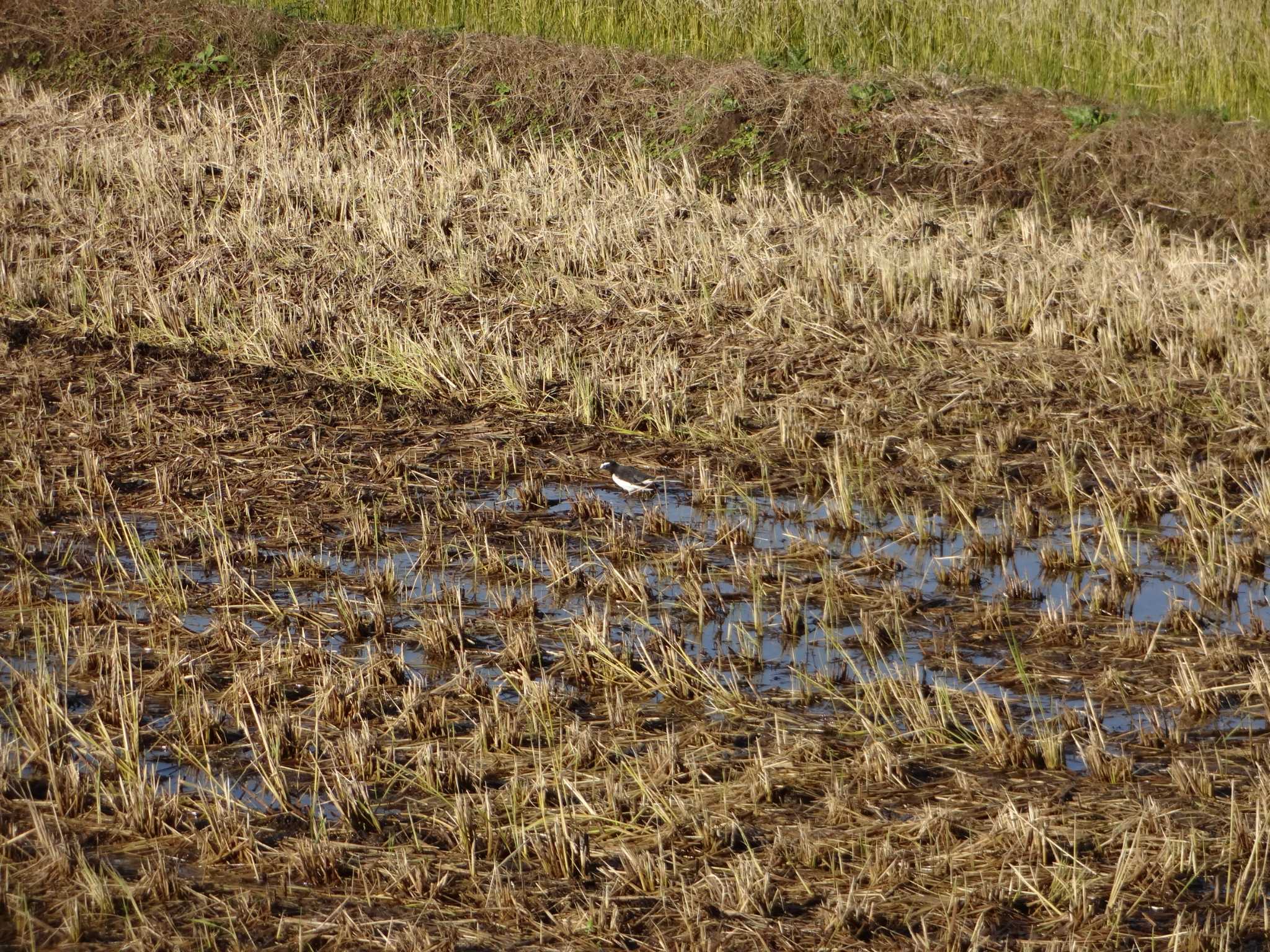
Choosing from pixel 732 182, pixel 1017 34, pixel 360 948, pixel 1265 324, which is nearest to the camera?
pixel 360 948

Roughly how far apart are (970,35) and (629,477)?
24.0 feet

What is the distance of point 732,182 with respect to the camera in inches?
439

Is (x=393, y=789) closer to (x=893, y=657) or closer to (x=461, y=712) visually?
(x=461, y=712)

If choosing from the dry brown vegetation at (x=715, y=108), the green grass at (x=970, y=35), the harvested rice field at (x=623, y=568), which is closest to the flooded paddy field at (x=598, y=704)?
the harvested rice field at (x=623, y=568)

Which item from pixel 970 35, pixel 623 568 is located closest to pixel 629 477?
pixel 623 568

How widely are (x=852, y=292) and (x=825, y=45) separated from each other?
498 centimetres

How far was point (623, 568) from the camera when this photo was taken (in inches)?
219

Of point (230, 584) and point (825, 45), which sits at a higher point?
point (825, 45)

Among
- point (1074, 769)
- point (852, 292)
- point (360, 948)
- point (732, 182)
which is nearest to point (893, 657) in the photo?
point (1074, 769)

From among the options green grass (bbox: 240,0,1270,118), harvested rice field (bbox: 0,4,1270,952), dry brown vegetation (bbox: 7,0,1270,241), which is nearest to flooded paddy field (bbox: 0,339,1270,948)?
harvested rice field (bbox: 0,4,1270,952)

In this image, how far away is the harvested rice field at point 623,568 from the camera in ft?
11.7

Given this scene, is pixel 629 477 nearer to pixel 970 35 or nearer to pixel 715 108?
pixel 715 108

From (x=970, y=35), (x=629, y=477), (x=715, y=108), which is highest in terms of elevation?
(x=970, y=35)

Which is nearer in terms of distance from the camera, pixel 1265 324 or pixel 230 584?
pixel 230 584
